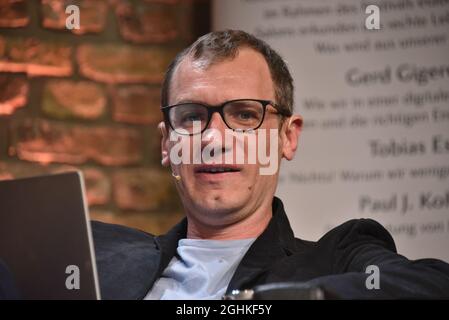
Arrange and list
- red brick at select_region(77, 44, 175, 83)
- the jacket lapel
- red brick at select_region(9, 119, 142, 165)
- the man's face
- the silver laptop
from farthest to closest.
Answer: red brick at select_region(77, 44, 175, 83), red brick at select_region(9, 119, 142, 165), the man's face, the jacket lapel, the silver laptop

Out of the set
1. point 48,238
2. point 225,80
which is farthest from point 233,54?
point 48,238

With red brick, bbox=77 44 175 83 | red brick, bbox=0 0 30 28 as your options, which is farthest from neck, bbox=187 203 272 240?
red brick, bbox=0 0 30 28

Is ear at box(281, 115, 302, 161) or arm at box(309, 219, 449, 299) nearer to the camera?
arm at box(309, 219, 449, 299)

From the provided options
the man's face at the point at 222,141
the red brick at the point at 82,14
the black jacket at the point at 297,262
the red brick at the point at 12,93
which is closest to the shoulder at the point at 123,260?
the black jacket at the point at 297,262

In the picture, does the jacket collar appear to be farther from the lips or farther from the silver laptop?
the silver laptop

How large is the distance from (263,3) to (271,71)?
656 millimetres

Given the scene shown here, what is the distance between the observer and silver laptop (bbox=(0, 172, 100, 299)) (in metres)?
1.26

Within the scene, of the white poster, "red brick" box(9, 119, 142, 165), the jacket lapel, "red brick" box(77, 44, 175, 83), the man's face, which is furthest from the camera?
"red brick" box(77, 44, 175, 83)

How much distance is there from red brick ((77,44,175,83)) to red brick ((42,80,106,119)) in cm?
4

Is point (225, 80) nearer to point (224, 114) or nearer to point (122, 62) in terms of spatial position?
point (224, 114)

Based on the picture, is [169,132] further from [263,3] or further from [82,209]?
[263,3]

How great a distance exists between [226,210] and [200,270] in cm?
12

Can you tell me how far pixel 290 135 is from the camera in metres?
1.74
